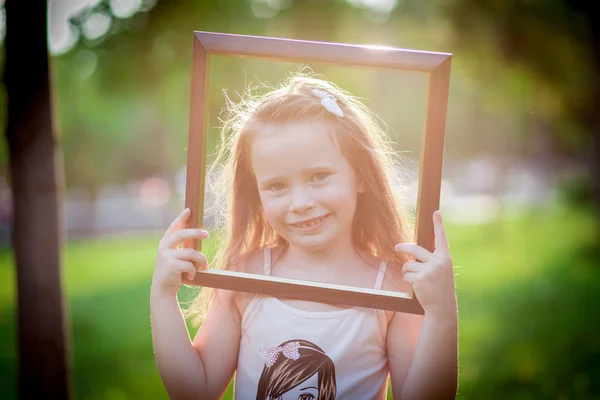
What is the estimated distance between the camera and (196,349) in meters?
1.95

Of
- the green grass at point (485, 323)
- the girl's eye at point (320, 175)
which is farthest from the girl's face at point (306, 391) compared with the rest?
the green grass at point (485, 323)

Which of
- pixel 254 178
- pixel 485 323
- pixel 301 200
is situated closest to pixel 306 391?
pixel 301 200

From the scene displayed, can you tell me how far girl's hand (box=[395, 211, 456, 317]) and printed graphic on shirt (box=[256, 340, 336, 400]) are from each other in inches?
13.9

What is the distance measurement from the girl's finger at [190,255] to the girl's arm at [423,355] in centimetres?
63

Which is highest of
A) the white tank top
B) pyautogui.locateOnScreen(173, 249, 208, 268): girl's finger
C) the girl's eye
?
the girl's eye

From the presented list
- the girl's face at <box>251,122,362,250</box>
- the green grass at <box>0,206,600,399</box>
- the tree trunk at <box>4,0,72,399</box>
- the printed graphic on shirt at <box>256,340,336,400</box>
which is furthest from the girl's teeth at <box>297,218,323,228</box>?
the green grass at <box>0,206,600,399</box>

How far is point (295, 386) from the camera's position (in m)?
1.84

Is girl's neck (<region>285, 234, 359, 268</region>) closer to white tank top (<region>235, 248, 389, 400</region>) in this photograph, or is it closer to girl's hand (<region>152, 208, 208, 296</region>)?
white tank top (<region>235, 248, 389, 400</region>)

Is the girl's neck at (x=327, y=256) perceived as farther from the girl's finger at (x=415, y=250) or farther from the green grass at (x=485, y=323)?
the green grass at (x=485, y=323)

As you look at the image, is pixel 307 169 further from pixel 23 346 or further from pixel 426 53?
pixel 23 346

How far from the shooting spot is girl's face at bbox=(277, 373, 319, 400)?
6.03ft

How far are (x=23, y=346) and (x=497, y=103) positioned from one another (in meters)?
7.87

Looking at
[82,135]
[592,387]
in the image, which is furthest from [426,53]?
[82,135]

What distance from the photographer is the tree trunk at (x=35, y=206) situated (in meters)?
Result: 3.03
